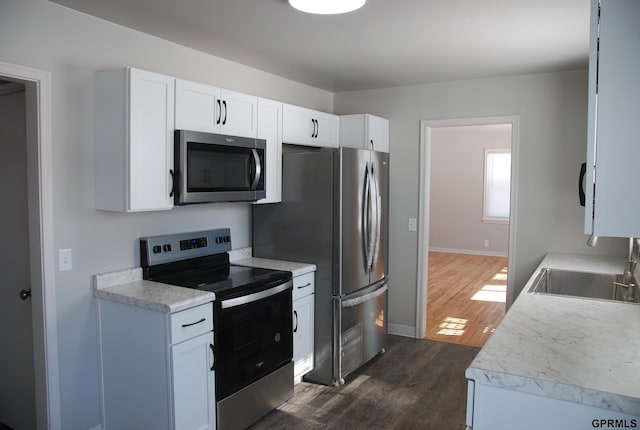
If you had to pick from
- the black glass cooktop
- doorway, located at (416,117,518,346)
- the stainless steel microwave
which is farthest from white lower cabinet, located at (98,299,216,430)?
doorway, located at (416,117,518,346)

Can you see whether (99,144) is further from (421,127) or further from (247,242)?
(421,127)

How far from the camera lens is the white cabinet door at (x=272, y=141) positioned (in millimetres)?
3373

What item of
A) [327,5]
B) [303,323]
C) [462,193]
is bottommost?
[303,323]

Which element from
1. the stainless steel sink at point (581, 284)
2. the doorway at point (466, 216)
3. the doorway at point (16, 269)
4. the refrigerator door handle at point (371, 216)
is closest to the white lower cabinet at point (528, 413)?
the stainless steel sink at point (581, 284)

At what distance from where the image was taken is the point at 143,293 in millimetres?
2592

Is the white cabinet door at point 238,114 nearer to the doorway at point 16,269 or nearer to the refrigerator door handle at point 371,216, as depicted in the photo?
the refrigerator door handle at point 371,216

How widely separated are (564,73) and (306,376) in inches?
125

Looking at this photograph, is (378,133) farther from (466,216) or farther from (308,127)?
(466,216)

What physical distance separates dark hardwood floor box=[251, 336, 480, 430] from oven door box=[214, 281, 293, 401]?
36cm

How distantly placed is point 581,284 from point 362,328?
1593mm

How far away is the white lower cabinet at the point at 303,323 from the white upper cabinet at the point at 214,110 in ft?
3.65

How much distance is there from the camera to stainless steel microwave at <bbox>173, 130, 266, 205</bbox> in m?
2.76

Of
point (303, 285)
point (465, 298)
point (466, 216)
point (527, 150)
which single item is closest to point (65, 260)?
point (303, 285)

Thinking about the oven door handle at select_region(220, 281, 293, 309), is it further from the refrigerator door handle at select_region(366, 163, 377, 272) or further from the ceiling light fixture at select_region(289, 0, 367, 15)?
the ceiling light fixture at select_region(289, 0, 367, 15)
